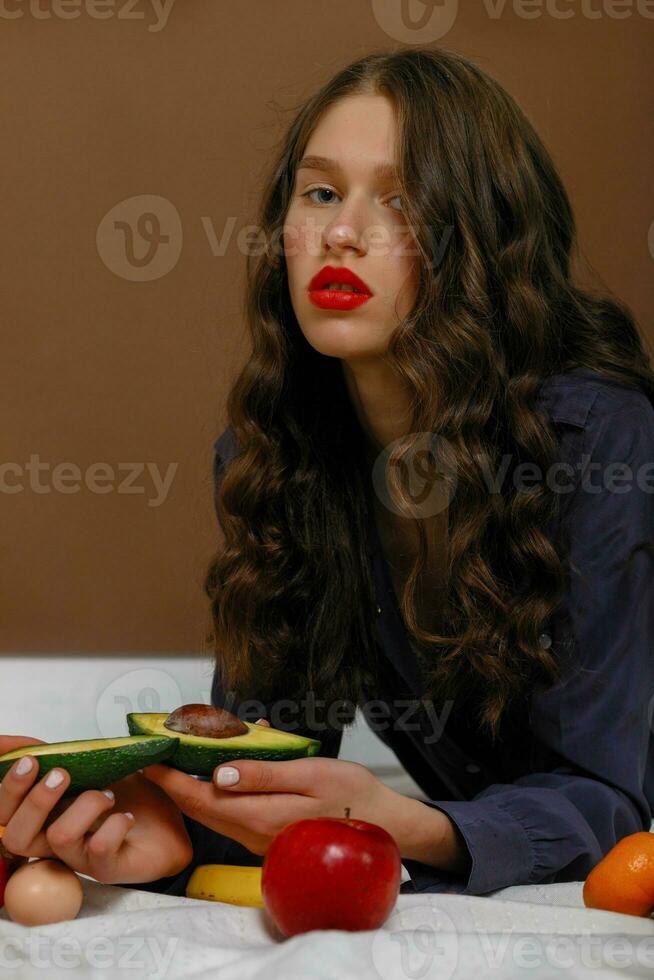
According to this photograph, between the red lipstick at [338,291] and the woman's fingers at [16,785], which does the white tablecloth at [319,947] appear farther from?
the red lipstick at [338,291]

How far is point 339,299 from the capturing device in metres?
1.19

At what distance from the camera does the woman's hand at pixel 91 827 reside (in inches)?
32.4

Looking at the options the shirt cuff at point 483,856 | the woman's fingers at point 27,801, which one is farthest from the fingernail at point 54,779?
the shirt cuff at point 483,856

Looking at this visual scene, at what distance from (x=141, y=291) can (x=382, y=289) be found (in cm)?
153

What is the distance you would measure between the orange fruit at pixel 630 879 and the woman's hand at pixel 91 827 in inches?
13.3

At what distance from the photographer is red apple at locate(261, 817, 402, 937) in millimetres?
752

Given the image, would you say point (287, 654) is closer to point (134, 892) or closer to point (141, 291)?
point (134, 892)

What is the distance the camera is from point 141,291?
2637 millimetres

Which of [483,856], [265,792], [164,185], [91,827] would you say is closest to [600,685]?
[483,856]

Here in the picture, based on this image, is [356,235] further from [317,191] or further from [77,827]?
[77,827]

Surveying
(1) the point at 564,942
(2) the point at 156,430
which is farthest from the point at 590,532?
(2) the point at 156,430

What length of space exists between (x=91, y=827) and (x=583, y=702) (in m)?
0.52

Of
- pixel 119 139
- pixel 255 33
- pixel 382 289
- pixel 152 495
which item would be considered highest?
pixel 255 33

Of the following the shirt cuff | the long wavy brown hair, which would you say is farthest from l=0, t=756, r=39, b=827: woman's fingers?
the long wavy brown hair
